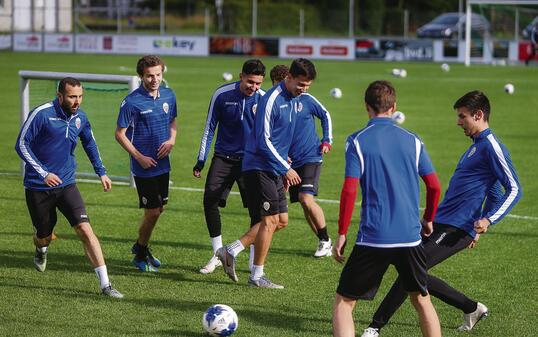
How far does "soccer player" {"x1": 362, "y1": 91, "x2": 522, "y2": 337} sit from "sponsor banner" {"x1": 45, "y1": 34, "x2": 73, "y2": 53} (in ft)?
155

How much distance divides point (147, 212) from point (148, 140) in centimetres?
76

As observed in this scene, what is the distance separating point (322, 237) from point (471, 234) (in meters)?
3.42

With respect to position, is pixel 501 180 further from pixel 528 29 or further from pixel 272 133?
pixel 528 29

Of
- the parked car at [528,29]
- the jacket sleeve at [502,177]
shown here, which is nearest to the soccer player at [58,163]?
the jacket sleeve at [502,177]

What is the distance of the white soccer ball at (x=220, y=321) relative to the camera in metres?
7.62

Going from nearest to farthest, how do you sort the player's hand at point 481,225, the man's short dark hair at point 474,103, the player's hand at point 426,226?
the player's hand at point 426,226 < the player's hand at point 481,225 < the man's short dark hair at point 474,103

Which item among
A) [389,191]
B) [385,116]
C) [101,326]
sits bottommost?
[101,326]

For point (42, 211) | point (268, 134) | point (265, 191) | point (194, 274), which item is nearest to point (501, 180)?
point (268, 134)

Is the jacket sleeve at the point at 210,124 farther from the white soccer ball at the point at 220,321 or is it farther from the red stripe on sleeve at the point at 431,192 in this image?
the red stripe on sleeve at the point at 431,192

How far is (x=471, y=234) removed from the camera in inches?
307

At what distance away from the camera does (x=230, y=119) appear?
1014cm

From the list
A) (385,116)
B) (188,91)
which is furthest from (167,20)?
(385,116)

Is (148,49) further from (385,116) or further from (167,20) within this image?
(385,116)

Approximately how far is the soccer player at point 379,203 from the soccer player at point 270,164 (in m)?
2.33
